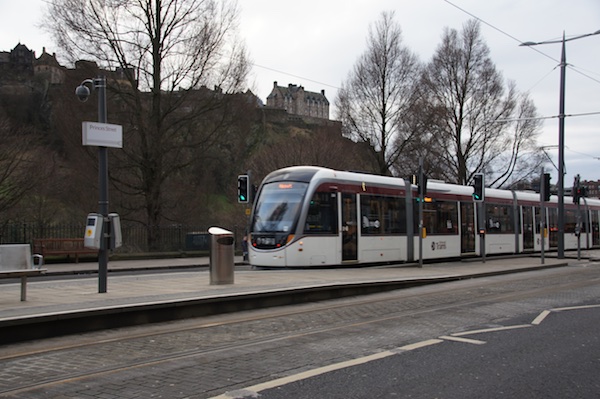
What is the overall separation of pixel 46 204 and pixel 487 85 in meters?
32.1

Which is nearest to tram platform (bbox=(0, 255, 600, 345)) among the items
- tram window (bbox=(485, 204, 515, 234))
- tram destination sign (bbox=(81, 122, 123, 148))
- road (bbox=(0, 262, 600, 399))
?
road (bbox=(0, 262, 600, 399))

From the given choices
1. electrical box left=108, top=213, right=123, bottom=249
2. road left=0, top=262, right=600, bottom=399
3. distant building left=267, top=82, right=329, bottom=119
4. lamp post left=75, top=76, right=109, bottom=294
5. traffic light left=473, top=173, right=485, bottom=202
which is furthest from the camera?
distant building left=267, top=82, right=329, bottom=119

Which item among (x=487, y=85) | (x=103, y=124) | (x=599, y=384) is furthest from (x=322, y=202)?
(x=487, y=85)

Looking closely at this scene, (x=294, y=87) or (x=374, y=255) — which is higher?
(x=294, y=87)

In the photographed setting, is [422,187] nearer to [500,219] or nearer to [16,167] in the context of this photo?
[500,219]

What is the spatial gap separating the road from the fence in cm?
1719

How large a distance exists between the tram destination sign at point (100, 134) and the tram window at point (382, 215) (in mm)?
9663

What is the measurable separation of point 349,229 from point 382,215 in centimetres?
203

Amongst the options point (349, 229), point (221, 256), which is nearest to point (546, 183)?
point (349, 229)

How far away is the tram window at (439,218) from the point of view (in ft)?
73.3

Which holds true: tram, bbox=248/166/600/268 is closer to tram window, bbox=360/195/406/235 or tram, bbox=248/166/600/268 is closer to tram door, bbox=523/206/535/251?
tram window, bbox=360/195/406/235

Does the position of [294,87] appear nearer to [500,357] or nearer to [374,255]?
[374,255]

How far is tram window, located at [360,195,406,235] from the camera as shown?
63.7 ft

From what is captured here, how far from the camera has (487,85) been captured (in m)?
44.2
